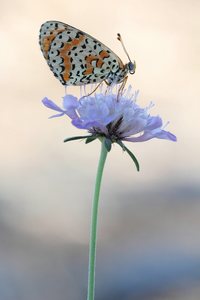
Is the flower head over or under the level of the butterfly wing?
under

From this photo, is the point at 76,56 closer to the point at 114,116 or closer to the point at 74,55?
the point at 74,55

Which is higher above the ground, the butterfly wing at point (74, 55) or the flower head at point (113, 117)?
the butterfly wing at point (74, 55)

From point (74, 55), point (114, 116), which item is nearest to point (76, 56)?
point (74, 55)

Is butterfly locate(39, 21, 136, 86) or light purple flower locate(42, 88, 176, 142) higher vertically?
butterfly locate(39, 21, 136, 86)

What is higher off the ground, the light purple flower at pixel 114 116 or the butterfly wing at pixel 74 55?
the butterfly wing at pixel 74 55

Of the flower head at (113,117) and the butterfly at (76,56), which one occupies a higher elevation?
the butterfly at (76,56)
